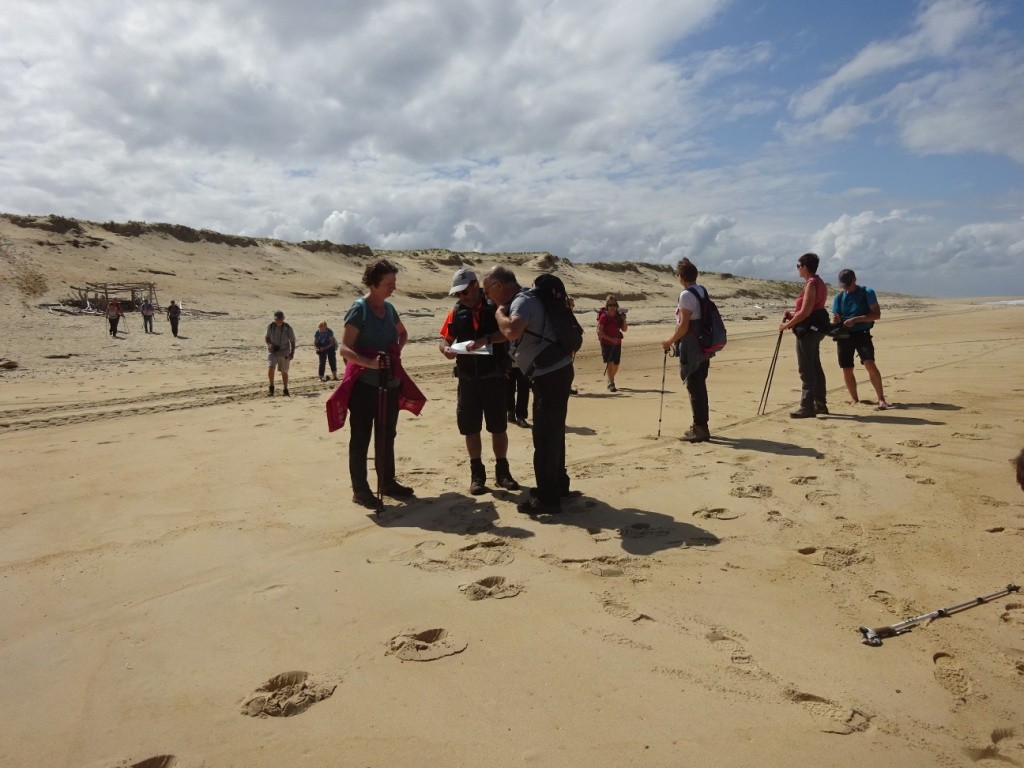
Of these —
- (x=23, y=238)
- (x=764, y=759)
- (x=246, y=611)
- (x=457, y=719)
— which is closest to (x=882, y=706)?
(x=764, y=759)

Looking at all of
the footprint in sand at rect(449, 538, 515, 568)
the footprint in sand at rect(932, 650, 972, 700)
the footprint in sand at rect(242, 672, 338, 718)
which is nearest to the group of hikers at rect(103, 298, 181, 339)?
the footprint in sand at rect(449, 538, 515, 568)

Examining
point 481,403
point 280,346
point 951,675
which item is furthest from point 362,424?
point 280,346

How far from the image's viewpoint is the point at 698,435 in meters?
7.02

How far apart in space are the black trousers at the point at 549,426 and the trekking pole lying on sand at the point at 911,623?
227cm

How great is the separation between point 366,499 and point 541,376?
67.8 inches

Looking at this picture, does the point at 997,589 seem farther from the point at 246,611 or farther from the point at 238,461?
the point at 238,461

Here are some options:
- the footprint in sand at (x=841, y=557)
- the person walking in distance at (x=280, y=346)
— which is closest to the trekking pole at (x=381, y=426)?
the footprint in sand at (x=841, y=557)

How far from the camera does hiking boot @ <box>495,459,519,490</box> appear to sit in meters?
5.52

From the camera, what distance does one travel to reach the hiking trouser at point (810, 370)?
7.95 m

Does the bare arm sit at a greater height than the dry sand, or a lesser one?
greater

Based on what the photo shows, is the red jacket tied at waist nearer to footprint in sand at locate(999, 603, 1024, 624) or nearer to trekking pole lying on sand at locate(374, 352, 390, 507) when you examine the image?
trekking pole lying on sand at locate(374, 352, 390, 507)

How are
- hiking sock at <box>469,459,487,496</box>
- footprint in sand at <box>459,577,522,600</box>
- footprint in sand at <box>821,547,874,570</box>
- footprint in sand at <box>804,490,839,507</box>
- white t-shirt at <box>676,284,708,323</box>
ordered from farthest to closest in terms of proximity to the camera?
white t-shirt at <box>676,284,708,323</box>
hiking sock at <box>469,459,487,496</box>
footprint in sand at <box>804,490,839,507</box>
footprint in sand at <box>821,547,874,570</box>
footprint in sand at <box>459,577,522,600</box>

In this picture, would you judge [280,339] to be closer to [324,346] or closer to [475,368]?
[324,346]

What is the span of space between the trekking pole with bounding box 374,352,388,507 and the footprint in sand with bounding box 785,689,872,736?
10.7 feet
